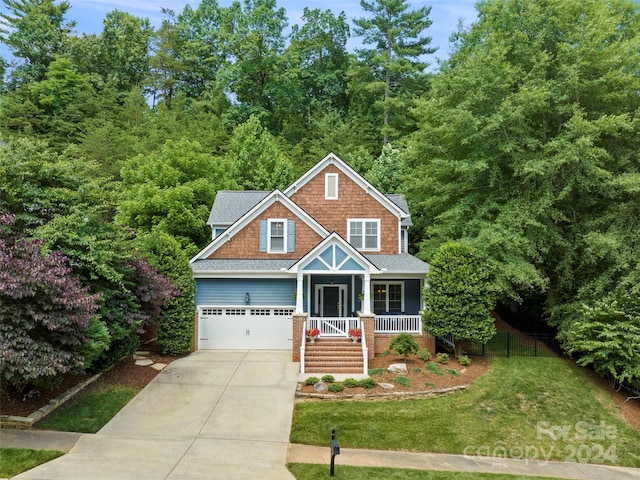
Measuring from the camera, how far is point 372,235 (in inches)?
773

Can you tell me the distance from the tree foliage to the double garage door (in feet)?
19.2

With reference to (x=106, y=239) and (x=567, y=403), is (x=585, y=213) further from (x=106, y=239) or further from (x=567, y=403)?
(x=106, y=239)

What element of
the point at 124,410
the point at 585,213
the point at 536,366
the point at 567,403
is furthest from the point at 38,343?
the point at 585,213

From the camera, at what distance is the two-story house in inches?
631

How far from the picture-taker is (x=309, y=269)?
15992mm

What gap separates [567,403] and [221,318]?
1272cm

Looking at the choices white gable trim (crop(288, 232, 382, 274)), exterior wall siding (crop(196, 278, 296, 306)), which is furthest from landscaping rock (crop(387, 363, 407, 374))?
exterior wall siding (crop(196, 278, 296, 306))

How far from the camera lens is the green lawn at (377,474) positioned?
336 inches

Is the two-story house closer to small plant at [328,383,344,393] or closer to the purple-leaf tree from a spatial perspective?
small plant at [328,383,344,393]

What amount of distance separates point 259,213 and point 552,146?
1231cm


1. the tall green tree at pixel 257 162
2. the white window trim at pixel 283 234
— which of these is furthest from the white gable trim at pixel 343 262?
the tall green tree at pixel 257 162

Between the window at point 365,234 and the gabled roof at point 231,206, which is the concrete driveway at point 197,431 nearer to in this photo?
the window at point 365,234

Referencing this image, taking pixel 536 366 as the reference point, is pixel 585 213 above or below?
above

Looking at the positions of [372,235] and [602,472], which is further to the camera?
[372,235]
